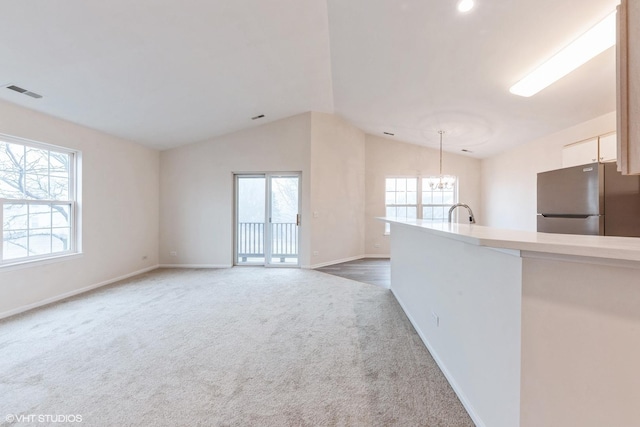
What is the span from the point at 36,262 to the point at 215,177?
2.98 metres

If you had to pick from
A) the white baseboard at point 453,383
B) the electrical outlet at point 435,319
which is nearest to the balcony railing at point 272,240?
the white baseboard at point 453,383

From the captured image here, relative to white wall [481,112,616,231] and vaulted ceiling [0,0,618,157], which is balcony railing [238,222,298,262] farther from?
white wall [481,112,616,231]

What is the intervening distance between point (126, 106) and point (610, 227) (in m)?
5.77

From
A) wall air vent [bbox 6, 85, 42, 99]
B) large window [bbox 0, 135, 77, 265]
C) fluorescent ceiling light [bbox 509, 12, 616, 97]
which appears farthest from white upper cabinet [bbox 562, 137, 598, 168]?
large window [bbox 0, 135, 77, 265]

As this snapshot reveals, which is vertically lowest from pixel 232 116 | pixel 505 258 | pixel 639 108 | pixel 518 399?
pixel 518 399

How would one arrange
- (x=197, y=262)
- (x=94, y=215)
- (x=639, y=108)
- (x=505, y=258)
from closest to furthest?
1. (x=639, y=108)
2. (x=505, y=258)
3. (x=94, y=215)
4. (x=197, y=262)

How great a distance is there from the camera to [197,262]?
18.7 ft

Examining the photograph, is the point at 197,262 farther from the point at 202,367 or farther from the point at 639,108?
the point at 639,108

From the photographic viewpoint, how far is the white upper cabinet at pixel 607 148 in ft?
10.6

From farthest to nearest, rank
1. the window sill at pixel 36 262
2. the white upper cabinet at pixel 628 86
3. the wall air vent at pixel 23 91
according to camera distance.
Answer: the window sill at pixel 36 262 → the wall air vent at pixel 23 91 → the white upper cabinet at pixel 628 86

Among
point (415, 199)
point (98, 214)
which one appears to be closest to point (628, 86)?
point (98, 214)

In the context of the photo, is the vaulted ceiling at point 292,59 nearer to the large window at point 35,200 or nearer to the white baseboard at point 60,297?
the large window at point 35,200

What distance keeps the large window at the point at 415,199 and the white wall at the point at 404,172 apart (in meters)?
0.20

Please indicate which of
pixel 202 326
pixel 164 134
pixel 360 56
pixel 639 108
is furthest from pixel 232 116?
pixel 639 108
